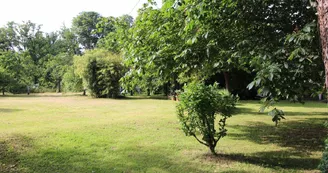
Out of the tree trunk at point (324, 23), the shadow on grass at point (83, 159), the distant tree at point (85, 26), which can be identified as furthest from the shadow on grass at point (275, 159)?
the distant tree at point (85, 26)

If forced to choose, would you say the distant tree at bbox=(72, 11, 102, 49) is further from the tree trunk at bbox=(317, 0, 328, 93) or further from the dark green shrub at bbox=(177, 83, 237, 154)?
the tree trunk at bbox=(317, 0, 328, 93)

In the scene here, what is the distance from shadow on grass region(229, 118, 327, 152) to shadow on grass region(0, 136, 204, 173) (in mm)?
2860

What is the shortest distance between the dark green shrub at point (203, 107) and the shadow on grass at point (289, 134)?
6.99 ft

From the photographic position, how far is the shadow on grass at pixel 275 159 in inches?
185

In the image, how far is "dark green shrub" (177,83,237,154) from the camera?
16.0 feet

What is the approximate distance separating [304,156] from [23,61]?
37.3 metres

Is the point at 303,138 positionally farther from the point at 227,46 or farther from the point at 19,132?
the point at 19,132

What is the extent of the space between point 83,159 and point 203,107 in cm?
247

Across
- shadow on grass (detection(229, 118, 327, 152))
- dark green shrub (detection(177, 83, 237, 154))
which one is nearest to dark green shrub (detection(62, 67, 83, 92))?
shadow on grass (detection(229, 118, 327, 152))

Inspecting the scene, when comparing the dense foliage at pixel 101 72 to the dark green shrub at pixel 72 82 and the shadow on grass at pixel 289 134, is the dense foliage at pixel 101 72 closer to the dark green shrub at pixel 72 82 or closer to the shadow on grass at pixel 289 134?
the dark green shrub at pixel 72 82

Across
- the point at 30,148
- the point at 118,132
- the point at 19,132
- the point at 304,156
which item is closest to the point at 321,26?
the point at 304,156

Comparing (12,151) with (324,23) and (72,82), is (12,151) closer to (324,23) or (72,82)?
(324,23)

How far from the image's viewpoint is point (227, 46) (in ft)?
16.3

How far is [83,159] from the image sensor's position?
4.96 m
